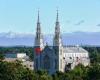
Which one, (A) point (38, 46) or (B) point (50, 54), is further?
(A) point (38, 46)

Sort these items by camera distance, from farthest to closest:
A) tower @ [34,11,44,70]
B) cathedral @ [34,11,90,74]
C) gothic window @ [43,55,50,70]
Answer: tower @ [34,11,44,70]
gothic window @ [43,55,50,70]
cathedral @ [34,11,90,74]

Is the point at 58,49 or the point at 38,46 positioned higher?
the point at 38,46

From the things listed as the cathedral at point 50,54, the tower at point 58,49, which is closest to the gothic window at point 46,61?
the cathedral at point 50,54

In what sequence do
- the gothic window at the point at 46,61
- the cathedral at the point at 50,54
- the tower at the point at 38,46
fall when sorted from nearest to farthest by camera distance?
the cathedral at the point at 50,54
the gothic window at the point at 46,61
the tower at the point at 38,46

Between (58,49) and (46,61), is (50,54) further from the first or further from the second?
(58,49)

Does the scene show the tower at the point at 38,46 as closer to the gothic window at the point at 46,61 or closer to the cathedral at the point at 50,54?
the cathedral at the point at 50,54

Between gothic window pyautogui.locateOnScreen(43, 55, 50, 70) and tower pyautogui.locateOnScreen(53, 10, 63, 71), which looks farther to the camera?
gothic window pyautogui.locateOnScreen(43, 55, 50, 70)

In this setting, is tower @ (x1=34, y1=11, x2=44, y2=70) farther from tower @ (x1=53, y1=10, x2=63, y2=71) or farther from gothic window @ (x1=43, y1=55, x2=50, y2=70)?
tower @ (x1=53, y1=10, x2=63, y2=71)

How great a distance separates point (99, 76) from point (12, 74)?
29.5 m

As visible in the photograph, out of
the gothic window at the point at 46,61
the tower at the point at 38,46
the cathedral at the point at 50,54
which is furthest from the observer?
the tower at the point at 38,46

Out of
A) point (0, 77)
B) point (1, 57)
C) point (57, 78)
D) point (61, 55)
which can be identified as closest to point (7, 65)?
point (0, 77)

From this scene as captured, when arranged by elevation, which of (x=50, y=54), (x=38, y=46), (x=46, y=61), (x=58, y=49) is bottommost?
(x=46, y=61)

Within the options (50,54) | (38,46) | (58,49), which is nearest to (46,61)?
(50,54)

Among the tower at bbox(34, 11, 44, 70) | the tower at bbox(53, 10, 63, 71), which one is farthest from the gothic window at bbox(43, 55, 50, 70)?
the tower at bbox(53, 10, 63, 71)
